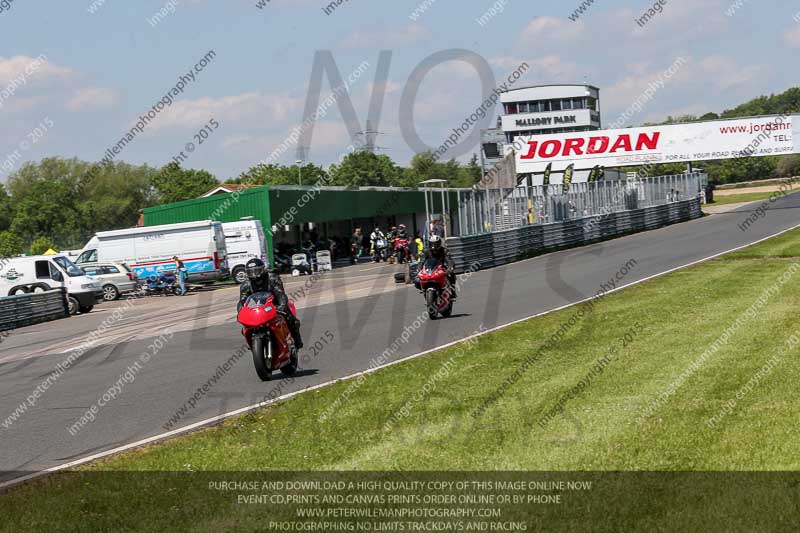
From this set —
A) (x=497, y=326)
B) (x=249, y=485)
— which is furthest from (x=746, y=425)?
(x=497, y=326)

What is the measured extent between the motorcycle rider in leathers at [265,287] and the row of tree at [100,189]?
65.1m

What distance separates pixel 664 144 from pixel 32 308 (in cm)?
4702

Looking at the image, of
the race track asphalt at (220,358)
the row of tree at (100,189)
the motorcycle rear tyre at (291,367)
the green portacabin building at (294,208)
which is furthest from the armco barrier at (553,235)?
the row of tree at (100,189)

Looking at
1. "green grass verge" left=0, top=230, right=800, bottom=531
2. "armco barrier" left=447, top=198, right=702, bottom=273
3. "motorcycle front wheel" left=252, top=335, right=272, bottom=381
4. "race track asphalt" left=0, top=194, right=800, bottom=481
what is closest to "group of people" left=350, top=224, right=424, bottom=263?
"armco barrier" left=447, top=198, right=702, bottom=273

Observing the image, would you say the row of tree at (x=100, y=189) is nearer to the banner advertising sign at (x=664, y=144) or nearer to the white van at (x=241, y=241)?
the banner advertising sign at (x=664, y=144)

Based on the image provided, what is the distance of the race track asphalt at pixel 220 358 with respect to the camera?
928 centimetres

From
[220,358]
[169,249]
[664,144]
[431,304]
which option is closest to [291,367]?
[220,358]

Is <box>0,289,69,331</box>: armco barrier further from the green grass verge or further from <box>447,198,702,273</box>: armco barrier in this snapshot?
the green grass verge

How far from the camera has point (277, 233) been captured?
163 ft

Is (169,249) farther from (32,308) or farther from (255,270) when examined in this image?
(255,270)

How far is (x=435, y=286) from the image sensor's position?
17.0 meters

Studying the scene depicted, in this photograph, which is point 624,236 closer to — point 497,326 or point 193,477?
point 497,326

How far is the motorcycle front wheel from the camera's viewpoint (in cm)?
1124

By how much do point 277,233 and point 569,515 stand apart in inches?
1780
